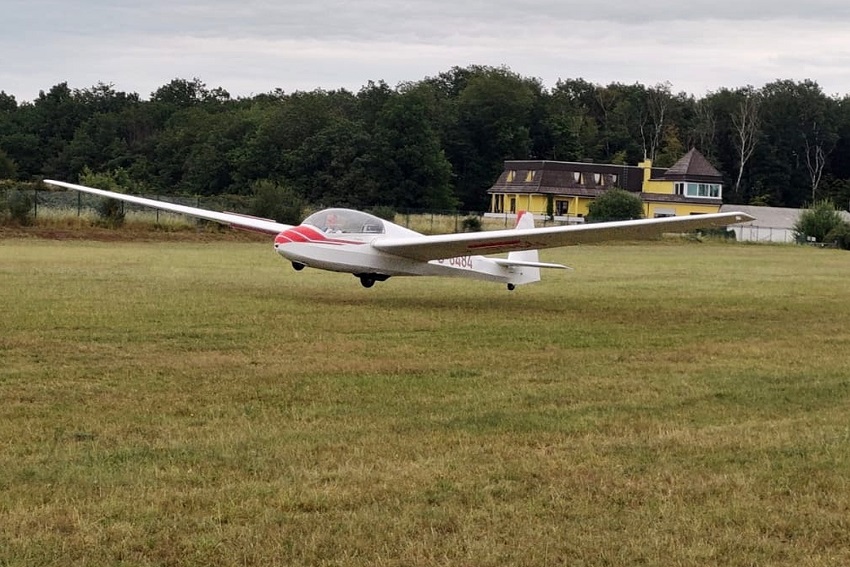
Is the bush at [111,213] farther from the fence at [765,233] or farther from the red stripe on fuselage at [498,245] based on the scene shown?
the fence at [765,233]

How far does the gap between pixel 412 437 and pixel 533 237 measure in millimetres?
11149

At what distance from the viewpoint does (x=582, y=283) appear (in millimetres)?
25469

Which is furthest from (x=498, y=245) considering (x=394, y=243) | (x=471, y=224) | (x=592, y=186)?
(x=592, y=186)

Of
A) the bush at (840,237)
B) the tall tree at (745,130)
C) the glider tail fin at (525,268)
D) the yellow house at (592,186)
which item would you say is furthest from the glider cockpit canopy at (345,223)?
the tall tree at (745,130)

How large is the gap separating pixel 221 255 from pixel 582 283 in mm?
14144

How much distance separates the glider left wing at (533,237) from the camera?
55.7ft

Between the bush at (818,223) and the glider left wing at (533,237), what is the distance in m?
63.0

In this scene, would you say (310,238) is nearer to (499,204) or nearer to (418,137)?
(418,137)

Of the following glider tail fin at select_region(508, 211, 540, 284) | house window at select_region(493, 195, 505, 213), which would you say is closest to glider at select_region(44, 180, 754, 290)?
glider tail fin at select_region(508, 211, 540, 284)

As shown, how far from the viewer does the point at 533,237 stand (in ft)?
60.4

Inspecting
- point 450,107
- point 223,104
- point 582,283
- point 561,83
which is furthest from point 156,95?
point 582,283

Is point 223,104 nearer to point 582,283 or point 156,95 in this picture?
point 156,95

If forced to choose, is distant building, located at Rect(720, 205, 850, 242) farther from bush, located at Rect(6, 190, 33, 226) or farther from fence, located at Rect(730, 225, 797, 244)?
bush, located at Rect(6, 190, 33, 226)

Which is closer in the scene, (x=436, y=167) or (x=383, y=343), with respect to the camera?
(x=383, y=343)
